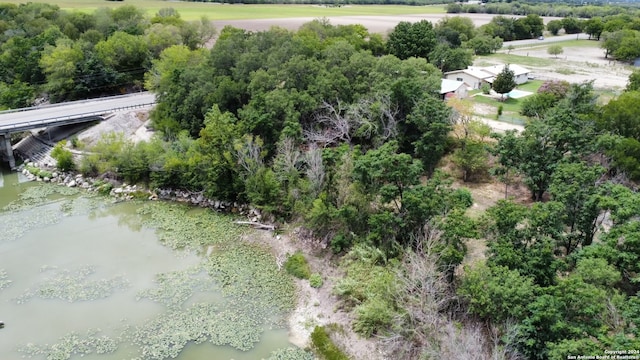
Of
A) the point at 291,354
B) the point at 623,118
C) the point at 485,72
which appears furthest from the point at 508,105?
the point at 291,354

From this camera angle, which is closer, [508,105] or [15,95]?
[508,105]

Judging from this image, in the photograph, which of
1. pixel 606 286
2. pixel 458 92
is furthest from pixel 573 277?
pixel 458 92

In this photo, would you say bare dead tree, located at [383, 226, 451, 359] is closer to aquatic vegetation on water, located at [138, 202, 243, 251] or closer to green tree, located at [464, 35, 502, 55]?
aquatic vegetation on water, located at [138, 202, 243, 251]

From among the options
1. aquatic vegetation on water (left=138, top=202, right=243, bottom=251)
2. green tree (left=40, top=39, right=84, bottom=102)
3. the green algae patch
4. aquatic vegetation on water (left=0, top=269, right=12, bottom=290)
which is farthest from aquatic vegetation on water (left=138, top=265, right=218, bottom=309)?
green tree (left=40, top=39, right=84, bottom=102)

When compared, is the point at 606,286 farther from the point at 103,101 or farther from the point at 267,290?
the point at 103,101

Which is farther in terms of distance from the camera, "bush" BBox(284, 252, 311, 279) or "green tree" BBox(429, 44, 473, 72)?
"green tree" BBox(429, 44, 473, 72)

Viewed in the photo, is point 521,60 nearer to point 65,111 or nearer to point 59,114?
point 65,111
